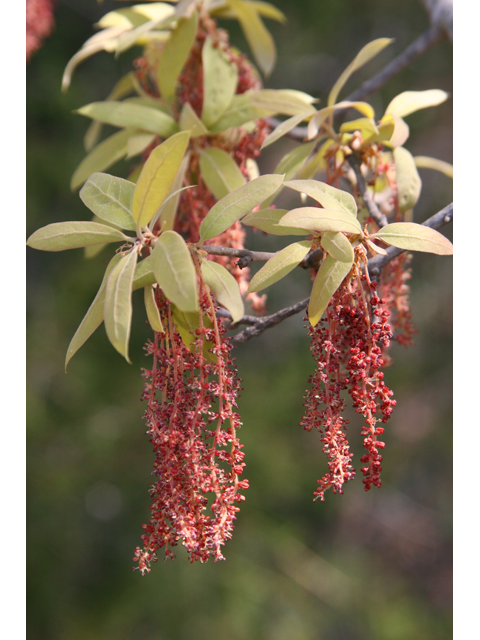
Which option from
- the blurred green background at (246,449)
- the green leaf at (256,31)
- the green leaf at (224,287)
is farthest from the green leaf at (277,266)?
the blurred green background at (246,449)

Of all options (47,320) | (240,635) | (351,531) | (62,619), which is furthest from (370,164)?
(351,531)

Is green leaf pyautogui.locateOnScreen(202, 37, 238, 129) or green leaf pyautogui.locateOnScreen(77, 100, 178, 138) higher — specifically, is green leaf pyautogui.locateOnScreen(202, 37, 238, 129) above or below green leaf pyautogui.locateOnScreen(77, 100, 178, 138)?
above

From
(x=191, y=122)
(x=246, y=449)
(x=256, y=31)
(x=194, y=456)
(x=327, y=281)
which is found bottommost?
(x=246, y=449)

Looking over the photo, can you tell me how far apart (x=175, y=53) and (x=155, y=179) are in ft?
1.00

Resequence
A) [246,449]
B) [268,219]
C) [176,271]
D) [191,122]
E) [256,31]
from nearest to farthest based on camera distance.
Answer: [176,271]
[268,219]
[191,122]
[256,31]
[246,449]

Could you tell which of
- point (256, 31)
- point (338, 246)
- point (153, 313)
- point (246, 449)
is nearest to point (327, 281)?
point (338, 246)

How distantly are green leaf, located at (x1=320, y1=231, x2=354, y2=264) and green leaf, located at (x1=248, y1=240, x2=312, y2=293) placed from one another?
23mm

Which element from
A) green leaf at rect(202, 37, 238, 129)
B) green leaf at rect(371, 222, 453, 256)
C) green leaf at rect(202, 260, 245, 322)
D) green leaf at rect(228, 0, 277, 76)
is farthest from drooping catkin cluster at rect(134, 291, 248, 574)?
green leaf at rect(228, 0, 277, 76)

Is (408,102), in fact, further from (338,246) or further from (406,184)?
(338,246)

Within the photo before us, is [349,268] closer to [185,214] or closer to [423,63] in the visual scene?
[185,214]

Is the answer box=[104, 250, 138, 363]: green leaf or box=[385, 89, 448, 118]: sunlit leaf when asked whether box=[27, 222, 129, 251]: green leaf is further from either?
box=[385, 89, 448, 118]: sunlit leaf

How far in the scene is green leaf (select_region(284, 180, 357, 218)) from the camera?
36 centimetres

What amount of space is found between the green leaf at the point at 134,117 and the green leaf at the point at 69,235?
0.78 feet

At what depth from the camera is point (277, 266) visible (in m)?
0.37
